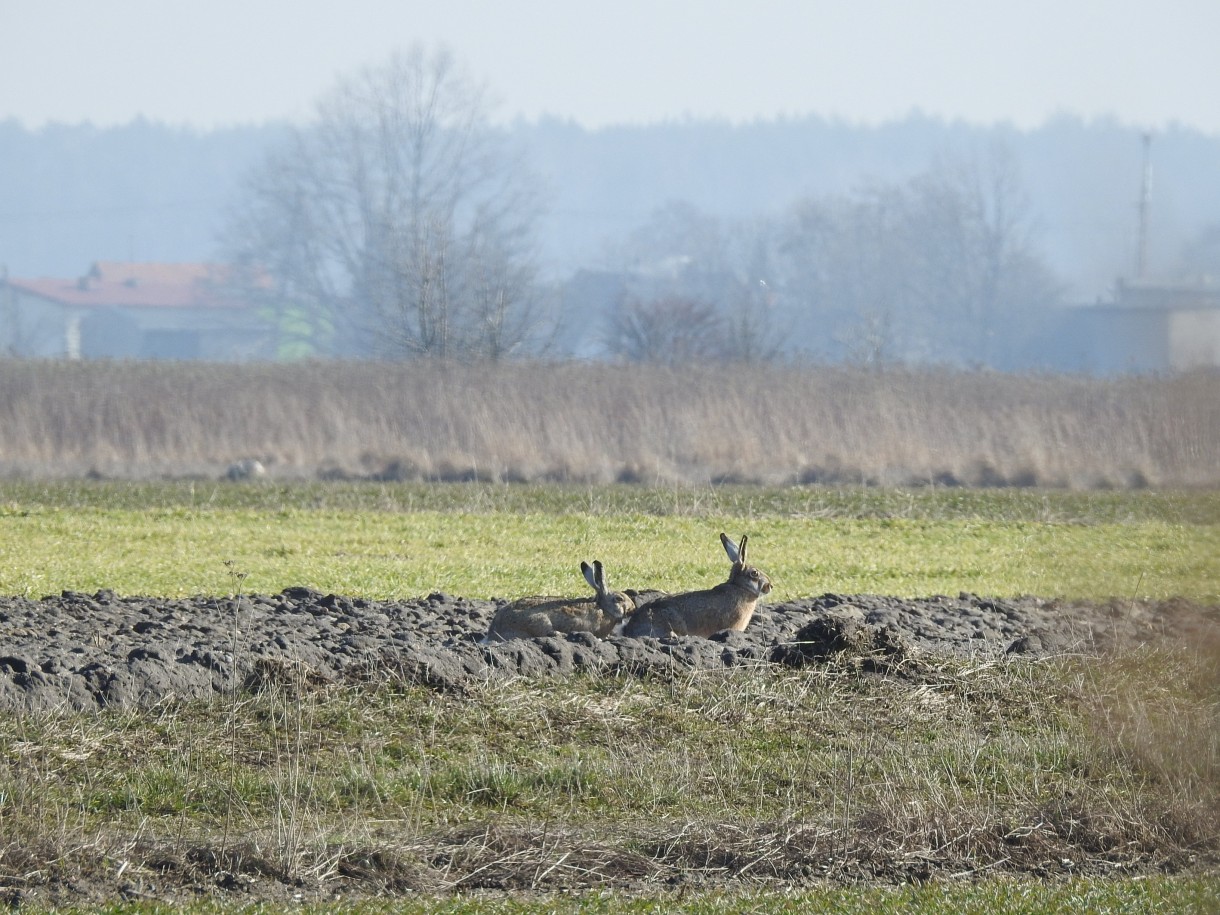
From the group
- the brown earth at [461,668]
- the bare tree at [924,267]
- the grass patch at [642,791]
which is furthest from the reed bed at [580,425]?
the grass patch at [642,791]

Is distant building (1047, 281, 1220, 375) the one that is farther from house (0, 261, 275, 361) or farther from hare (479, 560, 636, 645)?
house (0, 261, 275, 361)

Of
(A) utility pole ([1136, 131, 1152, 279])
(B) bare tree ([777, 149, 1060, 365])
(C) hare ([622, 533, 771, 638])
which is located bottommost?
(C) hare ([622, 533, 771, 638])

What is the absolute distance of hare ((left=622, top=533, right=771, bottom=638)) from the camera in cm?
1145

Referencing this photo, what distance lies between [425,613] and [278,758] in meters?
4.89

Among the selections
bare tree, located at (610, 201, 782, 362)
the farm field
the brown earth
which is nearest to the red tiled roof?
bare tree, located at (610, 201, 782, 362)

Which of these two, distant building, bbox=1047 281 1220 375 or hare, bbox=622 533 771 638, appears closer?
distant building, bbox=1047 281 1220 375

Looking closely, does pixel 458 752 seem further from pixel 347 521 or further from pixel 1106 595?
pixel 347 521

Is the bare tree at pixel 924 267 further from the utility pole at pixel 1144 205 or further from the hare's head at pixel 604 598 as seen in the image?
the hare's head at pixel 604 598

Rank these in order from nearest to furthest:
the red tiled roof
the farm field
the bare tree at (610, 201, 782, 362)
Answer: the farm field < the bare tree at (610, 201, 782, 362) < the red tiled roof

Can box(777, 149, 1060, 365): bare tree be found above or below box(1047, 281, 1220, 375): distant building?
above

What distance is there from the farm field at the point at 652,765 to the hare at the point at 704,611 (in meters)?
0.40

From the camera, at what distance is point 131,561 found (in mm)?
17156

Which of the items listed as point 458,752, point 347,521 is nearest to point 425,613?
point 458,752

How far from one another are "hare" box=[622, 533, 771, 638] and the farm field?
0.40m
